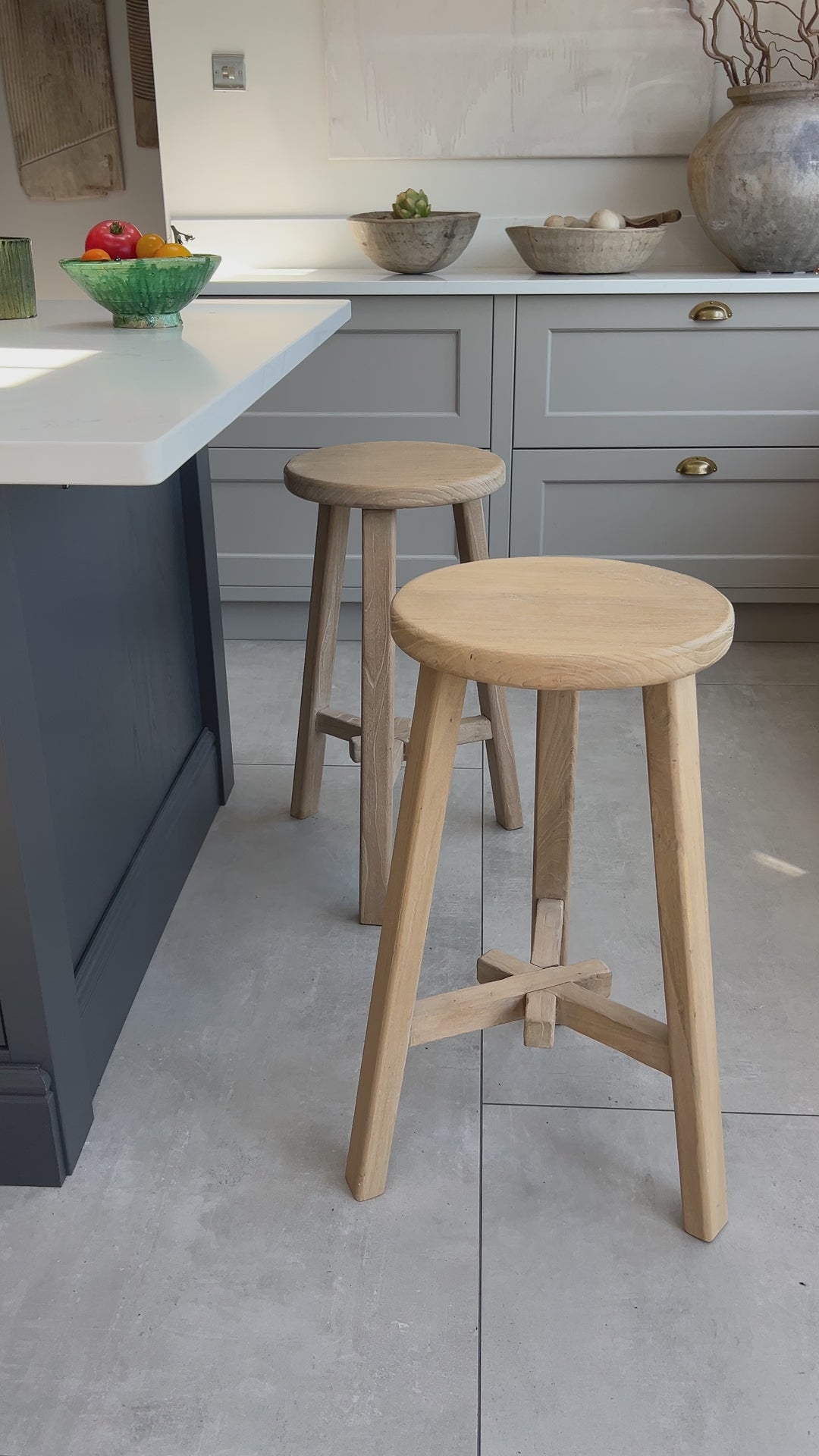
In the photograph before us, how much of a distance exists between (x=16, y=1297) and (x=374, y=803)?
2.65ft

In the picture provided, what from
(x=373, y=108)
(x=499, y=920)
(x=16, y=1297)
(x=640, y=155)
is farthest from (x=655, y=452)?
Answer: (x=16, y=1297)

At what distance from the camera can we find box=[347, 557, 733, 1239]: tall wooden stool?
1.02 m

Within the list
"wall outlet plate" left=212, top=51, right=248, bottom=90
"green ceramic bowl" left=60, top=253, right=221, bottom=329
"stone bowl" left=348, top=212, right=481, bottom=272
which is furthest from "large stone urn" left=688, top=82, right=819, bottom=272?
"green ceramic bowl" left=60, top=253, right=221, bottom=329

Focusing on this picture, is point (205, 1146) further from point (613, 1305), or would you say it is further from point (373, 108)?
point (373, 108)

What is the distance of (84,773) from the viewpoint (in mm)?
1435

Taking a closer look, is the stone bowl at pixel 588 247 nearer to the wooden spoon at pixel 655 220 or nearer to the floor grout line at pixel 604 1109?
the wooden spoon at pixel 655 220

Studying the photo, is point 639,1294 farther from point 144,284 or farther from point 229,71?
point 229,71

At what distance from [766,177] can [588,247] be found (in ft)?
1.38

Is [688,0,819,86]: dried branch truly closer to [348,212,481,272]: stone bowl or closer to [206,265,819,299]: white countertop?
[206,265,819,299]: white countertop

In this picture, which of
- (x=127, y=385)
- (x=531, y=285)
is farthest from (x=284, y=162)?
(x=127, y=385)

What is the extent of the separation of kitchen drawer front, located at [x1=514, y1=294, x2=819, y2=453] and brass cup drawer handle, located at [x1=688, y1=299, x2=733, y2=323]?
0.02 m

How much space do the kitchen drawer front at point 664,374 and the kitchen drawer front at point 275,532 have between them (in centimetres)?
33

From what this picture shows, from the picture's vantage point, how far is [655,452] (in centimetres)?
279

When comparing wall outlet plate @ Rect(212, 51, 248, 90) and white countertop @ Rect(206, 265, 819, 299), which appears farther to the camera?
wall outlet plate @ Rect(212, 51, 248, 90)
